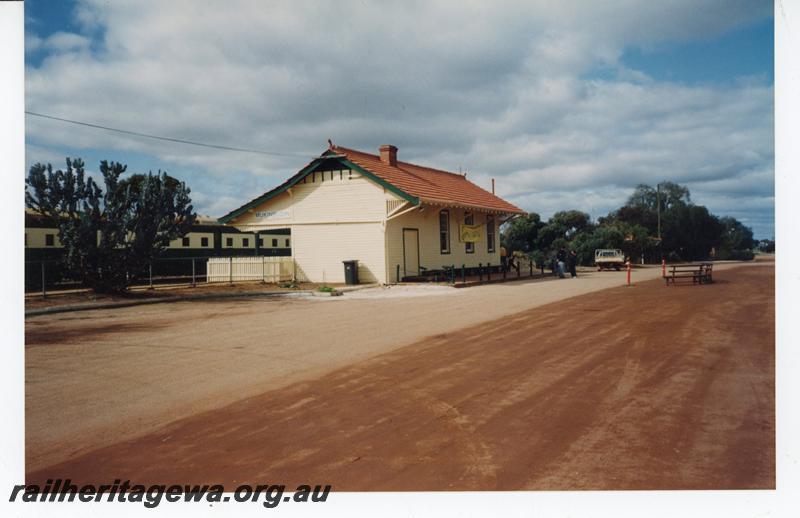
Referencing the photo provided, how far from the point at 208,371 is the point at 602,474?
216 inches

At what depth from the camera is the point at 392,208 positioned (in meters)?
24.3

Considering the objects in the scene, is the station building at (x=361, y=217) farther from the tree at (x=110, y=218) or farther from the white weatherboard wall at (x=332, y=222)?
the tree at (x=110, y=218)

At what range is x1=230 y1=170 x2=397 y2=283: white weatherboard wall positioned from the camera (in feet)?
81.2

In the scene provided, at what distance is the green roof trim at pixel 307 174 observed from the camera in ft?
78.7

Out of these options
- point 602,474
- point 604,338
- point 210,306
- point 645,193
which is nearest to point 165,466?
point 602,474

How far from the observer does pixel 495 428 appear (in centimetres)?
517

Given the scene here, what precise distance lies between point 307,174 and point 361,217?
10.8 ft

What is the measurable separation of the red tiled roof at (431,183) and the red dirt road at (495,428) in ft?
56.0

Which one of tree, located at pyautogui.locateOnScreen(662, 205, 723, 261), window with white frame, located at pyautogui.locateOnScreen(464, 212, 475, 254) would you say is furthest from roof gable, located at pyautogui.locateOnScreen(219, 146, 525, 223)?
tree, located at pyautogui.locateOnScreen(662, 205, 723, 261)

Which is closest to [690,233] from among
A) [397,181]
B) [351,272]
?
[397,181]

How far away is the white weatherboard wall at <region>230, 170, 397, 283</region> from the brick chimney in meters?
4.38

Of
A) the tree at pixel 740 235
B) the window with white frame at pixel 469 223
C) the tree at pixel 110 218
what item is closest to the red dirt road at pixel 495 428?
the tree at pixel 740 235

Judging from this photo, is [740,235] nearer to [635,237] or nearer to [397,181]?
[397,181]
